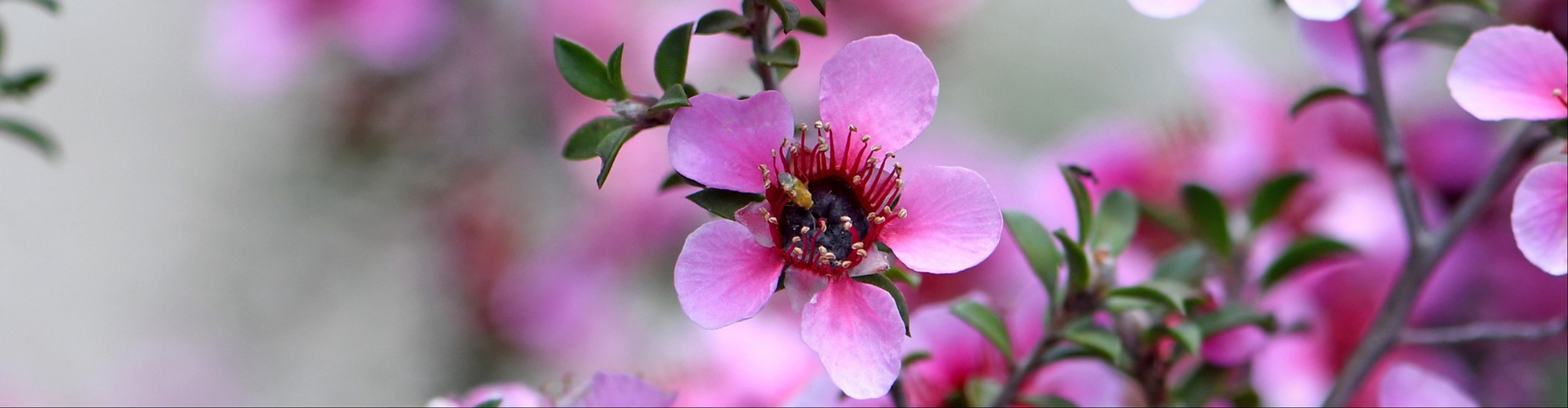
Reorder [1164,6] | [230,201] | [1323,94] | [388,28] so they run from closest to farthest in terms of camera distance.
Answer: [1164,6]
[1323,94]
[388,28]
[230,201]

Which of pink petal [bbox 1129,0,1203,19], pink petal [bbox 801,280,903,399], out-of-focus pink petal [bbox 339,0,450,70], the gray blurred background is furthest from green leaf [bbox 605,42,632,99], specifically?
the gray blurred background

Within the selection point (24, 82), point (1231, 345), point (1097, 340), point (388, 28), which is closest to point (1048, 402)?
point (1097, 340)

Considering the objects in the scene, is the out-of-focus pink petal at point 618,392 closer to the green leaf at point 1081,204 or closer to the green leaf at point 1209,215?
the green leaf at point 1081,204

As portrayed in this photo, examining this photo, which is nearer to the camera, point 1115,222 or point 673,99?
point 673,99

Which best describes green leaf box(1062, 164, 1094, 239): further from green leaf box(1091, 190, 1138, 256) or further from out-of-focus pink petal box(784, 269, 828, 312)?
out-of-focus pink petal box(784, 269, 828, 312)

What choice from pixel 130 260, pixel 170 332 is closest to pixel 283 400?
pixel 170 332

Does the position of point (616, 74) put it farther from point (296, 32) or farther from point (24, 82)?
point (296, 32)

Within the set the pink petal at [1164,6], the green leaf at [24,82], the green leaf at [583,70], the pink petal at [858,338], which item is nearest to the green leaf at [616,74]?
the green leaf at [583,70]
